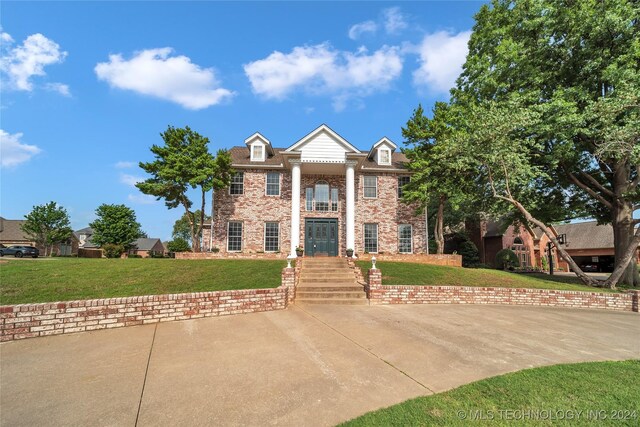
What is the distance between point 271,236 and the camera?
2083cm

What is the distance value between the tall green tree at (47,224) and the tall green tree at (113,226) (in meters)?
12.0

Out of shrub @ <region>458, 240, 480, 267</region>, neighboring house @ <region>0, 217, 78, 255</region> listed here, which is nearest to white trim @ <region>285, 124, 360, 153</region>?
shrub @ <region>458, 240, 480, 267</region>

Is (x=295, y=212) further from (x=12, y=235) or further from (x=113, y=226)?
(x=12, y=235)

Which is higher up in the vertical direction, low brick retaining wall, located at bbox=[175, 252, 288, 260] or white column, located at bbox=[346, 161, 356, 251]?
white column, located at bbox=[346, 161, 356, 251]

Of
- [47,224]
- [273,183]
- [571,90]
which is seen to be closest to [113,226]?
[47,224]

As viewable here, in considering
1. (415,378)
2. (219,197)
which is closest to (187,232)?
(219,197)

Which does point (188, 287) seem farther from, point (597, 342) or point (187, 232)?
point (187, 232)

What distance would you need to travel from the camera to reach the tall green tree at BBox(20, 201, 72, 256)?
38.5m

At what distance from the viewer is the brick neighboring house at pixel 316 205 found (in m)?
20.0

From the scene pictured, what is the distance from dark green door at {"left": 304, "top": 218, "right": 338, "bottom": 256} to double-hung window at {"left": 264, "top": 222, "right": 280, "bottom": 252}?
1939 millimetres

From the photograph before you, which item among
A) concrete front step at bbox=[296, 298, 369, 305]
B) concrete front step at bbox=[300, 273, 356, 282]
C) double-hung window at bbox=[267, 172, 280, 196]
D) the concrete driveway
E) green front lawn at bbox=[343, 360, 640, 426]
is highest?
double-hung window at bbox=[267, 172, 280, 196]

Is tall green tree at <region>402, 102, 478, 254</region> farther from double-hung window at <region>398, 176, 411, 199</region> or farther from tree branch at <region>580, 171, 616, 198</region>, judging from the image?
tree branch at <region>580, 171, 616, 198</region>

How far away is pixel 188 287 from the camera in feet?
34.2

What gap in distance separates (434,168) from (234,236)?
13.9 m
